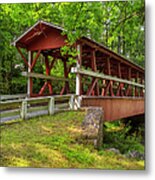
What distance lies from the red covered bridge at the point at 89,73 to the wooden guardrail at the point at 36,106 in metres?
0.07

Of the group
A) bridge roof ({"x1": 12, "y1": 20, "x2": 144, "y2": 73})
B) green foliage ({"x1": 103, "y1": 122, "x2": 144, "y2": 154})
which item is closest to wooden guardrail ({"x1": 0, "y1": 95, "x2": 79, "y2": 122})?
green foliage ({"x1": 103, "y1": 122, "x2": 144, "y2": 154})

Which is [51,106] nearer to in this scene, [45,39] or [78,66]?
[78,66]

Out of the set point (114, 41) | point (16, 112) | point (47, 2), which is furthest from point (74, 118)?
point (47, 2)

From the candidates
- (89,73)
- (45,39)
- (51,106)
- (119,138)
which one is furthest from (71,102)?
(45,39)

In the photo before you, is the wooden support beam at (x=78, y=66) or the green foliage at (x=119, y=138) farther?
the wooden support beam at (x=78, y=66)

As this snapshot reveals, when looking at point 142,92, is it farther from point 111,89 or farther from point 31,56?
point 31,56

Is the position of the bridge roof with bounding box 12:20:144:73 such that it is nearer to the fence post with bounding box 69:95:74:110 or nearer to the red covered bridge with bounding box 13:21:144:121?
the red covered bridge with bounding box 13:21:144:121

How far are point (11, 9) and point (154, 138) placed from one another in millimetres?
2019

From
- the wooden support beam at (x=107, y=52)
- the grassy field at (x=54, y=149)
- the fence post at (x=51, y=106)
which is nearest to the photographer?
the grassy field at (x=54, y=149)

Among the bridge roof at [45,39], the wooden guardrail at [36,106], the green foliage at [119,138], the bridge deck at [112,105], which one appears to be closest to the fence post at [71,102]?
the wooden guardrail at [36,106]

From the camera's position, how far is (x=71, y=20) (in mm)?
3438

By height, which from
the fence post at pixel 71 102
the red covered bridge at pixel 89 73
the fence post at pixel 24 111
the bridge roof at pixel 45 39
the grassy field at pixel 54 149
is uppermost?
the bridge roof at pixel 45 39

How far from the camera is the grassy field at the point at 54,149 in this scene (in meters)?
3.30

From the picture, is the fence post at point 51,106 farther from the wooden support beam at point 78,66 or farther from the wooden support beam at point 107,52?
the wooden support beam at point 107,52
